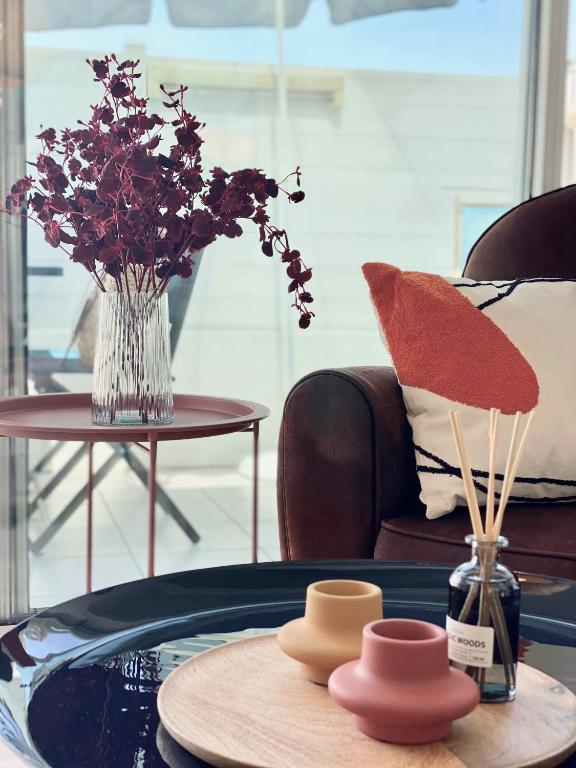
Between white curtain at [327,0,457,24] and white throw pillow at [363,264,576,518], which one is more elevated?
white curtain at [327,0,457,24]

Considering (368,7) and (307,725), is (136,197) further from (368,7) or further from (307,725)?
(368,7)

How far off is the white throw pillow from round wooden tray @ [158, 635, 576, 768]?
808 millimetres

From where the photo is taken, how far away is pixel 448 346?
5.55 ft

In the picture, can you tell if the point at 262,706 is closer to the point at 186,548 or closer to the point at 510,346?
the point at 510,346

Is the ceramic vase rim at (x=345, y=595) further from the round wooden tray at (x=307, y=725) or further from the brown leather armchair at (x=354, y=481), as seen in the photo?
→ the brown leather armchair at (x=354, y=481)

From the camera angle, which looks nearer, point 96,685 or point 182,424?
point 96,685

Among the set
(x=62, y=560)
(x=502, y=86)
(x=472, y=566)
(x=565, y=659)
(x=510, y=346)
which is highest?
(x=502, y=86)

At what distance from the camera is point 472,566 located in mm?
774

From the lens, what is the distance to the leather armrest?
1.60m

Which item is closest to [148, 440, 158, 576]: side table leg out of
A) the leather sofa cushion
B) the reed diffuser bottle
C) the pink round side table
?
the pink round side table

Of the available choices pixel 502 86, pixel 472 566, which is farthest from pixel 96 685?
pixel 502 86

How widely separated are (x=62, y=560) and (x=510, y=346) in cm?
131

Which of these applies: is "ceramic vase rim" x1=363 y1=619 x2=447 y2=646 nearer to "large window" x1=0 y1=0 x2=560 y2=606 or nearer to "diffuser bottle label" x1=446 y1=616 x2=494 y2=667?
"diffuser bottle label" x1=446 y1=616 x2=494 y2=667

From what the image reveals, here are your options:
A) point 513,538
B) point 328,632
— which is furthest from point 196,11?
point 328,632
